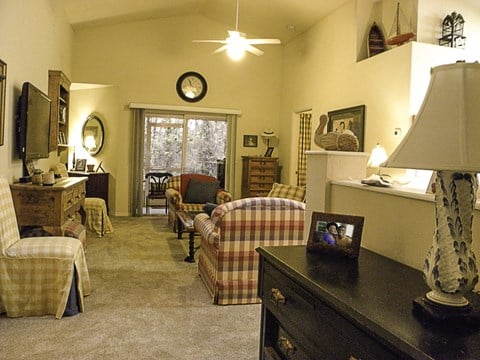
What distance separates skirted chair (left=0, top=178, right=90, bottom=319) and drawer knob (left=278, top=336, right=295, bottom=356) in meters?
1.99

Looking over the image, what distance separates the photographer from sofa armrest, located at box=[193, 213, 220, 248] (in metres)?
3.42

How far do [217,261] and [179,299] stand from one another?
1.67 feet

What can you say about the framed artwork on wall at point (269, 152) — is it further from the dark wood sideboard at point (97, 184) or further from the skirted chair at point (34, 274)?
the skirted chair at point (34, 274)

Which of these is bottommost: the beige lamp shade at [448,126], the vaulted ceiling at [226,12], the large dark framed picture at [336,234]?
the large dark framed picture at [336,234]

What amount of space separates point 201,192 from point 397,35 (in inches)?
146

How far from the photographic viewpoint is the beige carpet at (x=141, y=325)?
256 centimetres

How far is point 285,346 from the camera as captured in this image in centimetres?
155

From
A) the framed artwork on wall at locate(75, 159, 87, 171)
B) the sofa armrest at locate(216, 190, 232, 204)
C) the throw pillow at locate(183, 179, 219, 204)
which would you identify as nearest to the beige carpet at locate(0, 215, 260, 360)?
the sofa armrest at locate(216, 190, 232, 204)

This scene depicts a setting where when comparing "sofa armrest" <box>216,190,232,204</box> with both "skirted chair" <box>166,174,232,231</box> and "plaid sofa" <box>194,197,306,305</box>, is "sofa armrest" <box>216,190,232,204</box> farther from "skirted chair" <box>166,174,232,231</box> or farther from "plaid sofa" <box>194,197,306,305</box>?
"plaid sofa" <box>194,197,306,305</box>

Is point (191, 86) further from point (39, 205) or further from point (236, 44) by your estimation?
point (39, 205)

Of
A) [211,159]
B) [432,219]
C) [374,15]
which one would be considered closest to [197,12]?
[211,159]

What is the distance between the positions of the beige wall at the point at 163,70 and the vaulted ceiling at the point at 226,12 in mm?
274

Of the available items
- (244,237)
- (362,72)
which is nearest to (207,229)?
(244,237)

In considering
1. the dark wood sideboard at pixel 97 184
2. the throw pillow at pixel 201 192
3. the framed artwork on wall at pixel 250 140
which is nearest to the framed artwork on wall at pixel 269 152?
the framed artwork on wall at pixel 250 140
